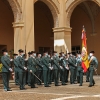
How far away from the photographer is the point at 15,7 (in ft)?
56.6

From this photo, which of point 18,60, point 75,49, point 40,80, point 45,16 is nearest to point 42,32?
point 45,16

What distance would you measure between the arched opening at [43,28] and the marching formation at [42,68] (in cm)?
826

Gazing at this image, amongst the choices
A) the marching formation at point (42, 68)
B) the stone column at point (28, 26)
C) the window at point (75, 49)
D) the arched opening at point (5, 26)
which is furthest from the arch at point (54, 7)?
the window at point (75, 49)

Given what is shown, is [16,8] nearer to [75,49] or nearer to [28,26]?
[28,26]

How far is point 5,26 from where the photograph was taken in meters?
21.5

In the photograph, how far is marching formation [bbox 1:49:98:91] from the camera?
12.0 m

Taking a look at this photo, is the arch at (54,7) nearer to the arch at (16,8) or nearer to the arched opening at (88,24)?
the arch at (16,8)

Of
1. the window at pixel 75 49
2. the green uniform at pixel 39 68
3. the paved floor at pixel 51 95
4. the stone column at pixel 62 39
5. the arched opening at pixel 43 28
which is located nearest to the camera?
the paved floor at pixel 51 95

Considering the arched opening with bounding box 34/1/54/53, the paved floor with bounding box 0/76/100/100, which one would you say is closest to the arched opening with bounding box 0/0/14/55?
the arched opening with bounding box 34/1/54/53

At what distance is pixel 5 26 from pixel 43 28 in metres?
4.16

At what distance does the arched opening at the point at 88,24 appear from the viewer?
2353 cm

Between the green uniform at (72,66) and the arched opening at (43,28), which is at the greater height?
the arched opening at (43,28)

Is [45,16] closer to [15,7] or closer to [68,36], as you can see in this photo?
[68,36]

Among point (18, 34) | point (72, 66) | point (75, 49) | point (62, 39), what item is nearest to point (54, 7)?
point (62, 39)
